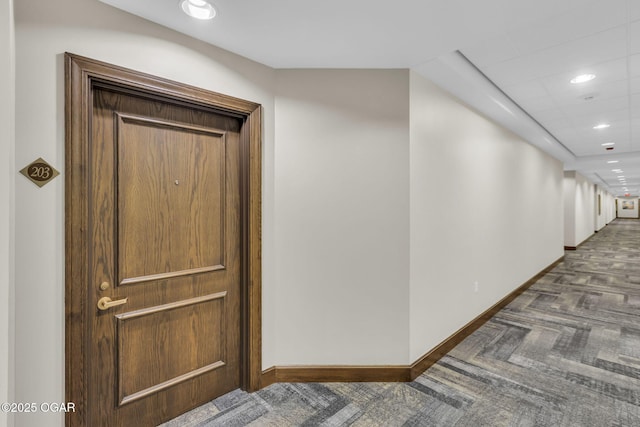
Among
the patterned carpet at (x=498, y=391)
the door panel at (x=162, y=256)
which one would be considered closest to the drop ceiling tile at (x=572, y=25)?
the door panel at (x=162, y=256)

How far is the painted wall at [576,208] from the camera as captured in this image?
8.87 metres

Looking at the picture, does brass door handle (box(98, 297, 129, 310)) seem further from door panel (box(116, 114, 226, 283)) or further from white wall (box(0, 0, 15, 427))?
white wall (box(0, 0, 15, 427))

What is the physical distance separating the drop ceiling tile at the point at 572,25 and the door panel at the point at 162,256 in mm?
2129

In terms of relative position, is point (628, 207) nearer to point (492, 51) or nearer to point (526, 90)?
point (526, 90)

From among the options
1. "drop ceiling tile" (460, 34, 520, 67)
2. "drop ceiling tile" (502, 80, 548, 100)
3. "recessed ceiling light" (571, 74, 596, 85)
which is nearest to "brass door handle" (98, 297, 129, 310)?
"drop ceiling tile" (460, 34, 520, 67)

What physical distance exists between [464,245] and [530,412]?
57.9 inches

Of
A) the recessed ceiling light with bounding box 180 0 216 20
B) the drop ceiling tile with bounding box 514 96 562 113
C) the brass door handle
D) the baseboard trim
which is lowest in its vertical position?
the baseboard trim

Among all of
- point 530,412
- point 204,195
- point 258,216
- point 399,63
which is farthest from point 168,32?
point 530,412

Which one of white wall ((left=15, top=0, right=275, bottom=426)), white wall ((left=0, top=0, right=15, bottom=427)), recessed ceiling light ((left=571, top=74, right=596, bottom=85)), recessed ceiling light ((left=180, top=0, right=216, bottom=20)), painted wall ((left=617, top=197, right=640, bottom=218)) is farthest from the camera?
painted wall ((left=617, top=197, right=640, bottom=218))

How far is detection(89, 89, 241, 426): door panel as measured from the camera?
5.61 ft

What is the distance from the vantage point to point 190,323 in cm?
204

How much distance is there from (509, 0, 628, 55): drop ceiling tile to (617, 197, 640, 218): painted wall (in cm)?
3185

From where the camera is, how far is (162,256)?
75.4 inches

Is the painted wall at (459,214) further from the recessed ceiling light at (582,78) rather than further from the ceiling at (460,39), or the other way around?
the recessed ceiling light at (582,78)
